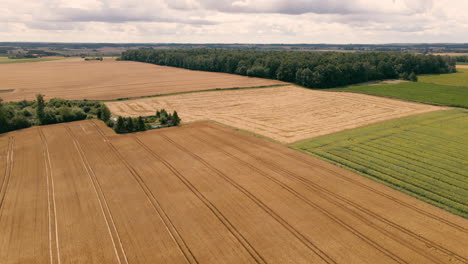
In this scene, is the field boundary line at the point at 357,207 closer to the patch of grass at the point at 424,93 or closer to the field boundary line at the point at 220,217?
the field boundary line at the point at 220,217

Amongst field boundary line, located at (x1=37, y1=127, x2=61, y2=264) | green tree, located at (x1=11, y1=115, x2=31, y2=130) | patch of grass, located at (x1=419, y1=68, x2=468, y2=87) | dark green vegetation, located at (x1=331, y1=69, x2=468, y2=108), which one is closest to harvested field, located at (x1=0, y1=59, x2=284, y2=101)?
green tree, located at (x1=11, y1=115, x2=31, y2=130)

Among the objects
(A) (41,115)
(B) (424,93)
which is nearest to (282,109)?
(B) (424,93)

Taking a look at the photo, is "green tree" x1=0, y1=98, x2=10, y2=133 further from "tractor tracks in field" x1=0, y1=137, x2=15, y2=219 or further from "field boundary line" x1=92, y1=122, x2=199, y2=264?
"field boundary line" x1=92, y1=122, x2=199, y2=264

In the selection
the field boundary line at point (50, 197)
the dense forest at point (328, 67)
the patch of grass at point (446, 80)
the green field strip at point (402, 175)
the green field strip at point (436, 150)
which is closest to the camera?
the field boundary line at point (50, 197)

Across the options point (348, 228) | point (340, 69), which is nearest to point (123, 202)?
point (348, 228)

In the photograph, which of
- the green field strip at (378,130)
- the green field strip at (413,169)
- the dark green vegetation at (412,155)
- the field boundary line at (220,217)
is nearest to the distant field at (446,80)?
the green field strip at (378,130)

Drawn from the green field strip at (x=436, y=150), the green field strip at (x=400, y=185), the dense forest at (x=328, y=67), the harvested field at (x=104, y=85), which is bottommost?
the green field strip at (x=400, y=185)

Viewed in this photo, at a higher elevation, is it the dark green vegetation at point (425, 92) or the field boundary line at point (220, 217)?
the dark green vegetation at point (425, 92)
